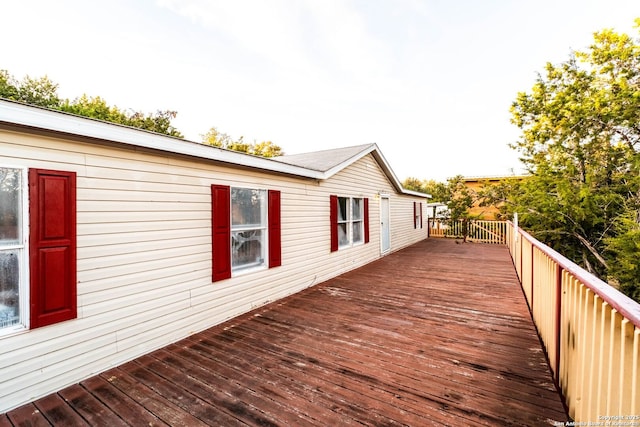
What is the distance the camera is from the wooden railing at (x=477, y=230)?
41.5 ft

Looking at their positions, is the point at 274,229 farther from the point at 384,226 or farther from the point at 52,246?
the point at 384,226

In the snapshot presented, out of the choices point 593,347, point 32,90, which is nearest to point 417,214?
point 593,347

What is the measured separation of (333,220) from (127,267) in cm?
443

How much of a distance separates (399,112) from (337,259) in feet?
33.4

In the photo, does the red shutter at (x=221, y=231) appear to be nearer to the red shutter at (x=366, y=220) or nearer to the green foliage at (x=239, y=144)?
the red shutter at (x=366, y=220)

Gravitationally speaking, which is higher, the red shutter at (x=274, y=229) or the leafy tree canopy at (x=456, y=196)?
the leafy tree canopy at (x=456, y=196)

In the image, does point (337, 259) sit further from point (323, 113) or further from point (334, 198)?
point (323, 113)

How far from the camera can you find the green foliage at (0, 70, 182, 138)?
16616 mm

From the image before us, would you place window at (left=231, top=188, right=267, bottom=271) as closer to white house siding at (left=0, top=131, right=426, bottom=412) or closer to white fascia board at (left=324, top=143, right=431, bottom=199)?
white house siding at (left=0, top=131, right=426, bottom=412)

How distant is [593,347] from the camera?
1.49 metres

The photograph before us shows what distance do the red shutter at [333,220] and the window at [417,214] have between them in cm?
768

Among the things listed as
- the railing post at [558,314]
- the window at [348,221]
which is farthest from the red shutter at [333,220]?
the railing post at [558,314]

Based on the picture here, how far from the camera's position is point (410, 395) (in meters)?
2.26

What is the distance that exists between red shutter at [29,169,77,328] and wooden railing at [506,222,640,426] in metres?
3.71
